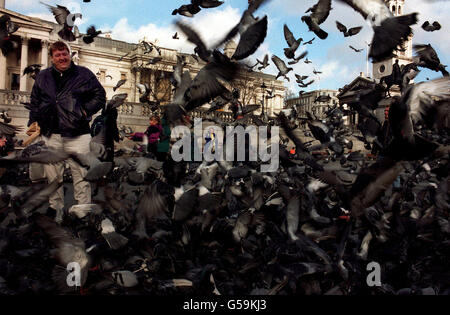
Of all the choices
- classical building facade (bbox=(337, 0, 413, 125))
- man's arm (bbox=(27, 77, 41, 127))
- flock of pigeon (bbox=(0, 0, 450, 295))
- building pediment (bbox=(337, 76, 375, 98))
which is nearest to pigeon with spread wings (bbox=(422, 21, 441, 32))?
classical building facade (bbox=(337, 0, 413, 125))

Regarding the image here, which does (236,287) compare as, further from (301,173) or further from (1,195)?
(301,173)

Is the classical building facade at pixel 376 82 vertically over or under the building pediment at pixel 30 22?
under

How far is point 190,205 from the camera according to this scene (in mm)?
3139

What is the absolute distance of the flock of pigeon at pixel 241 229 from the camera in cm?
273

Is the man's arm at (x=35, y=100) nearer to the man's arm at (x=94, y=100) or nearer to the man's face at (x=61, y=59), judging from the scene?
the man's face at (x=61, y=59)

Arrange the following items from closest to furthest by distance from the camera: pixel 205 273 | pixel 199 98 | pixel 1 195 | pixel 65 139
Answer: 1. pixel 205 273
2. pixel 199 98
3. pixel 1 195
4. pixel 65 139

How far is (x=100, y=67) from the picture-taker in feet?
193

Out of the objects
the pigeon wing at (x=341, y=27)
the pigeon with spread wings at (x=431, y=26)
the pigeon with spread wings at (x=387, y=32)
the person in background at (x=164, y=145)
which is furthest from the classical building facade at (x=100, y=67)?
the pigeon with spread wings at (x=387, y=32)

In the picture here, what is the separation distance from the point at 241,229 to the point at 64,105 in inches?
118

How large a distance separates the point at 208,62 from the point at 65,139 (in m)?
2.55

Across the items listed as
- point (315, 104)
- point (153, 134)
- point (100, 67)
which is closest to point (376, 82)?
point (153, 134)

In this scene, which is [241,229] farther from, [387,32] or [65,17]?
[65,17]

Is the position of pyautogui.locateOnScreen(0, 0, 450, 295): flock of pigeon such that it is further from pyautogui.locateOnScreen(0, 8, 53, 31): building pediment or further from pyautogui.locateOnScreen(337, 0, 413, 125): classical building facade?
pyautogui.locateOnScreen(0, 8, 53, 31): building pediment
